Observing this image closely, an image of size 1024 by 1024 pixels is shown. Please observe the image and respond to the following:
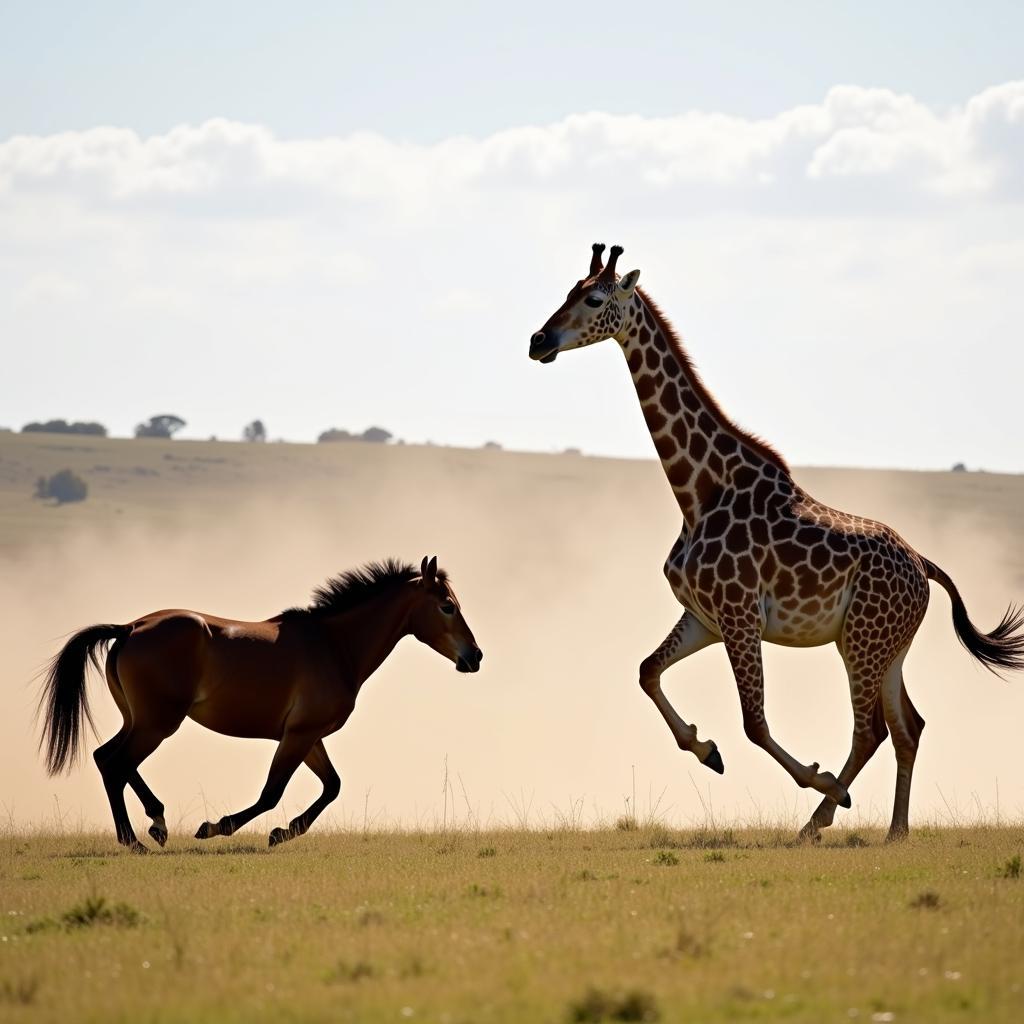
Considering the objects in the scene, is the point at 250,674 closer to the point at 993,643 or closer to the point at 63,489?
the point at 993,643

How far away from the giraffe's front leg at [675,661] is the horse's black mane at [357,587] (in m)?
1.83

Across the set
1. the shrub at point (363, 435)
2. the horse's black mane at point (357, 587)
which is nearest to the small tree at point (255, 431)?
the shrub at point (363, 435)

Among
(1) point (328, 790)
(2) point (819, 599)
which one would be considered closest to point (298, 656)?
(1) point (328, 790)

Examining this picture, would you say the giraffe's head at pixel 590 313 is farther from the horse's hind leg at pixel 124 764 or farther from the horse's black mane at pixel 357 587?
the horse's hind leg at pixel 124 764

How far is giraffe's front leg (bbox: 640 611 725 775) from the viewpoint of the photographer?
13.4 meters

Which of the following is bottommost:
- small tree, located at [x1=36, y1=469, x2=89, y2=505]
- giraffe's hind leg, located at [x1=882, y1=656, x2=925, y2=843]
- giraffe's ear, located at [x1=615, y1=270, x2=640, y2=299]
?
giraffe's hind leg, located at [x1=882, y1=656, x2=925, y2=843]

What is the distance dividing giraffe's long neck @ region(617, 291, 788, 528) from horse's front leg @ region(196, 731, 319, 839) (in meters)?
3.50

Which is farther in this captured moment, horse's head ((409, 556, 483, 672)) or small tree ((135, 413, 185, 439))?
small tree ((135, 413, 185, 439))

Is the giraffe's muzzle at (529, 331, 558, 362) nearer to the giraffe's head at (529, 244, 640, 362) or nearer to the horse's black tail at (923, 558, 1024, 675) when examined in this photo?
the giraffe's head at (529, 244, 640, 362)

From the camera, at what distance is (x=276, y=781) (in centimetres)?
1301

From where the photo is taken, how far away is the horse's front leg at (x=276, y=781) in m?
12.7

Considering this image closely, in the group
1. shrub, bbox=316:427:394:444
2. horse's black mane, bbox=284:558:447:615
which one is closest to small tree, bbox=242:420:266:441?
shrub, bbox=316:427:394:444

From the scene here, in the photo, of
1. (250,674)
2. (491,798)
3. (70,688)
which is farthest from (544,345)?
(491,798)

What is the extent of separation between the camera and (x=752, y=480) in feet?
45.9
